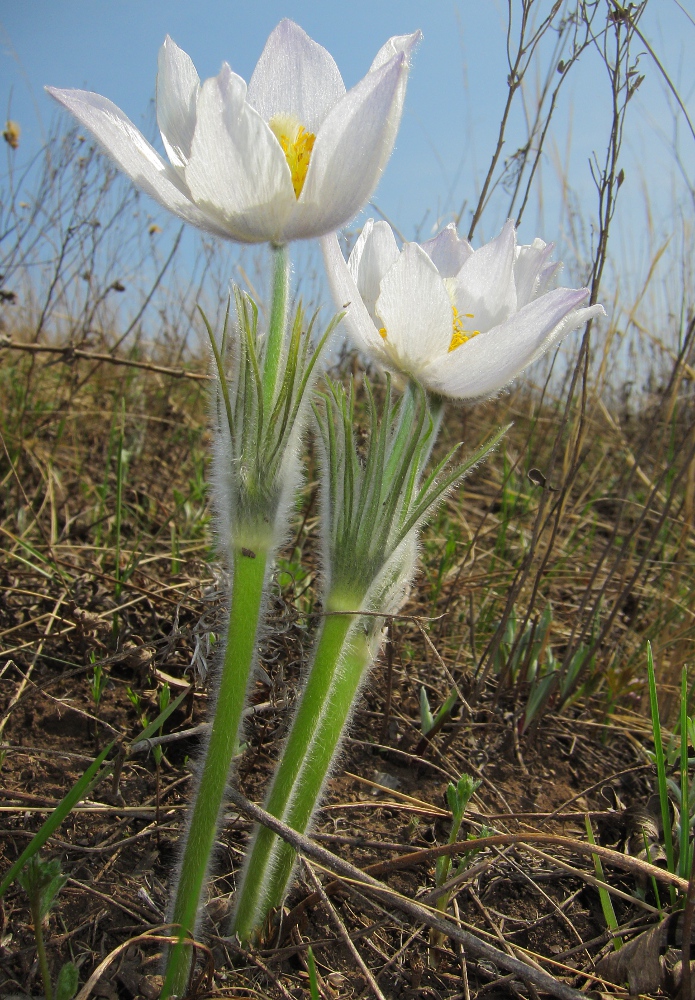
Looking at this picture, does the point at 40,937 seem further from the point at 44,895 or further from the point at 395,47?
the point at 395,47

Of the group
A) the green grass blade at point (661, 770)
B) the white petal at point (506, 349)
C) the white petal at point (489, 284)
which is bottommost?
the green grass blade at point (661, 770)

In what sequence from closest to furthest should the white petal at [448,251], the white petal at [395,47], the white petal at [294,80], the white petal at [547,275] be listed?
the white petal at [395,47] < the white petal at [294,80] < the white petal at [547,275] < the white petal at [448,251]

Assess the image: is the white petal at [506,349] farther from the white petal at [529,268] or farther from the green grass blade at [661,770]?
the green grass blade at [661,770]

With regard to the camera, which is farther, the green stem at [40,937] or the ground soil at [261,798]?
the ground soil at [261,798]

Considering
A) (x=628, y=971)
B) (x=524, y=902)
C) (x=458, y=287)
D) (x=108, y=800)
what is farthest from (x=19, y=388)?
(x=628, y=971)

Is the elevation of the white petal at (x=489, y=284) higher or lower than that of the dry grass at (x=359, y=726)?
Answer: higher

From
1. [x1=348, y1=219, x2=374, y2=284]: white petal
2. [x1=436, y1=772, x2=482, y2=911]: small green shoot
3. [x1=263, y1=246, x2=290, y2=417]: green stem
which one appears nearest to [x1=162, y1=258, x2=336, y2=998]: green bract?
[x1=263, y1=246, x2=290, y2=417]: green stem

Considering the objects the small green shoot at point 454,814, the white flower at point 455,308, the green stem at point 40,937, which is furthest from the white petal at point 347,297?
the green stem at point 40,937

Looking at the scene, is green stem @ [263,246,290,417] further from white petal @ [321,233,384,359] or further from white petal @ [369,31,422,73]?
white petal @ [369,31,422,73]

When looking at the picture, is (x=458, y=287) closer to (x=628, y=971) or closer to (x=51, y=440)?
(x=628, y=971)
